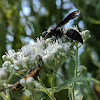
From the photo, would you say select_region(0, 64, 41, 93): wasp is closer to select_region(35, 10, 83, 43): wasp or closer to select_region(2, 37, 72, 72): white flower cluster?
select_region(2, 37, 72, 72): white flower cluster

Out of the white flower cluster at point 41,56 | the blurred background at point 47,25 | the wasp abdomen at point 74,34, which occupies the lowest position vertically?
the white flower cluster at point 41,56

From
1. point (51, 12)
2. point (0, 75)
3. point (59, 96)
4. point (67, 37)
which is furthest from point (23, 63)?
point (51, 12)

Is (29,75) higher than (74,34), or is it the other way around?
(74,34)

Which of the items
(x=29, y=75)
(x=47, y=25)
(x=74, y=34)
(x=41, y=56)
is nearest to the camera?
(x=29, y=75)

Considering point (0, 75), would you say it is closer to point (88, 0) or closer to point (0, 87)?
point (0, 87)

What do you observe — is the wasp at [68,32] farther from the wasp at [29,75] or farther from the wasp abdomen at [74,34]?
the wasp at [29,75]

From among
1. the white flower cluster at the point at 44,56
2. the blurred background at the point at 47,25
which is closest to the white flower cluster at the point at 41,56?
the white flower cluster at the point at 44,56

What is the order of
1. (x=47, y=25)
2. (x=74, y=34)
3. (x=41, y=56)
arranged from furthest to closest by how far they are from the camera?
1. (x=47, y=25)
2. (x=74, y=34)
3. (x=41, y=56)

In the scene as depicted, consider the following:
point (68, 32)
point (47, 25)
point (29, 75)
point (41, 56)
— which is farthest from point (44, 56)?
point (47, 25)

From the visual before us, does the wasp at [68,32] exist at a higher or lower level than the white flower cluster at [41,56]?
higher

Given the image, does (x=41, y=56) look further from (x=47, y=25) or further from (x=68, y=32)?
(x=47, y=25)
